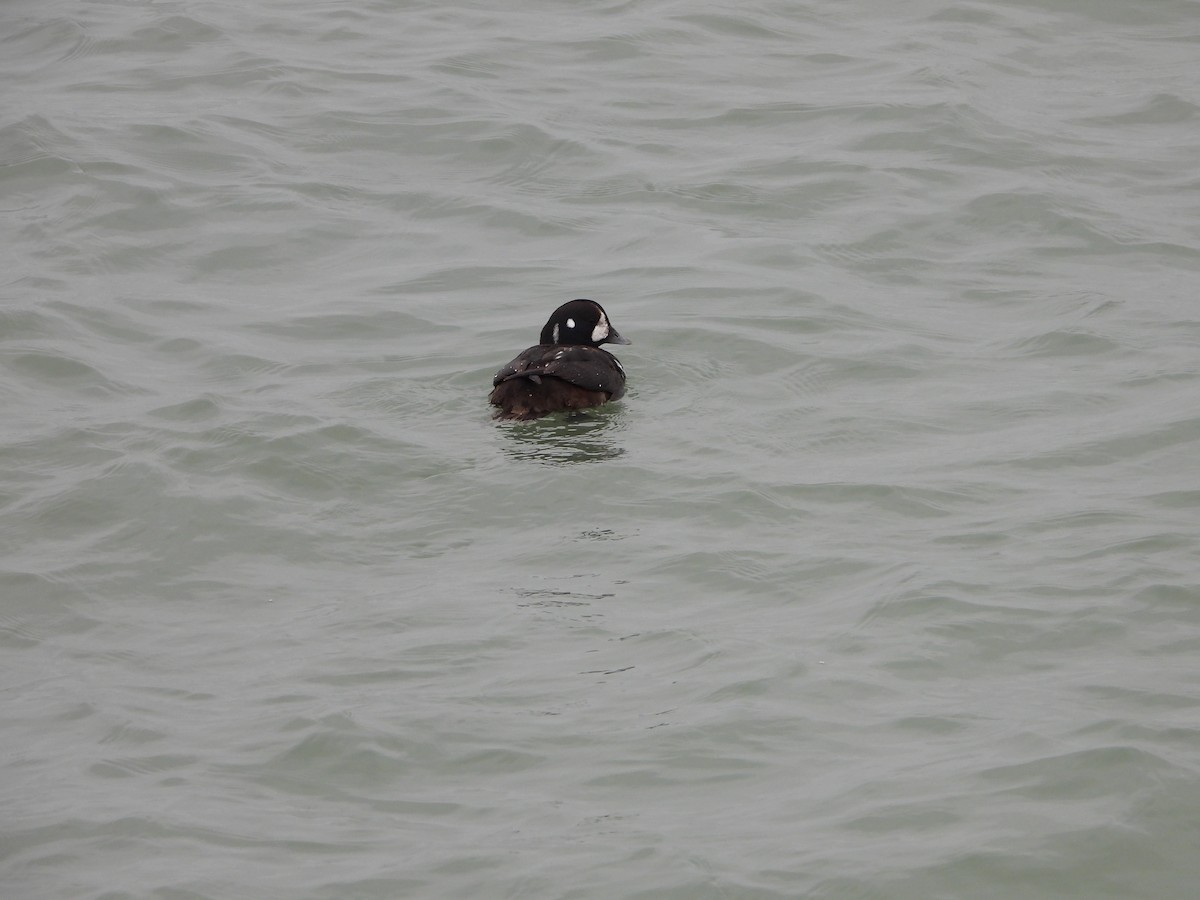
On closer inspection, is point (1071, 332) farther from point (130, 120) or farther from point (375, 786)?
point (130, 120)

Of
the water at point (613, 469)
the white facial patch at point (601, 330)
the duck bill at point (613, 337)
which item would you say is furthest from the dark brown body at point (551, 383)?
the duck bill at point (613, 337)

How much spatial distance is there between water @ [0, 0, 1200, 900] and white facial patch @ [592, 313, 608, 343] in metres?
0.36

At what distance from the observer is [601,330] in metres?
9.16

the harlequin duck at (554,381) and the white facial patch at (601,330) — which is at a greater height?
the white facial patch at (601,330)

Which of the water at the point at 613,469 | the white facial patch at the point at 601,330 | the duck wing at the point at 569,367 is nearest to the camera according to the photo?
the water at the point at 613,469

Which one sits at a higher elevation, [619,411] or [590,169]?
[590,169]

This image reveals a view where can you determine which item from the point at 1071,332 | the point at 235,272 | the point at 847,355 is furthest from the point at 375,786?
the point at 235,272

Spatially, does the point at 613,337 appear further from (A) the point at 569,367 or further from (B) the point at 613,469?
(B) the point at 613,469

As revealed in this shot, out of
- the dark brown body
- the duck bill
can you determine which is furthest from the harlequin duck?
the duck bill

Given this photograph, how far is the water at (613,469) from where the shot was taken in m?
5.05

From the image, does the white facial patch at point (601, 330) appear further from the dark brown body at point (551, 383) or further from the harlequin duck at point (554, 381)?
the dark brown body at point (551, 383)

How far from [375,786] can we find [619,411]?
3.89 metres

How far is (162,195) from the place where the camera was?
12336mm

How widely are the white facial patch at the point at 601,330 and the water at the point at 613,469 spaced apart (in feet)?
1.17
